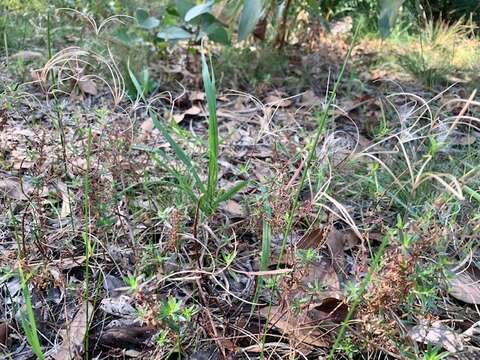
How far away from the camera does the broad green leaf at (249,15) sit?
185 cm

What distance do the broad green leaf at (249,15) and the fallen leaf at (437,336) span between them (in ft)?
4.06

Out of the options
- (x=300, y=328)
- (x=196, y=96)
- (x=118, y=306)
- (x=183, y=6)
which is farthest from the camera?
(x=183, y=6)

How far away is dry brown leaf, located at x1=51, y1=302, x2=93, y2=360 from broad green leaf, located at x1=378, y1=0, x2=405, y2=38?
1417mm

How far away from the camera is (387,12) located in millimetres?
1907

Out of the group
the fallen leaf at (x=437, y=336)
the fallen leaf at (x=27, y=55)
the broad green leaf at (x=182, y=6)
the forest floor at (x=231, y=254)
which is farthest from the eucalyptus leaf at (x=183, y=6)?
the fallen leaf at (x=437, y=336)

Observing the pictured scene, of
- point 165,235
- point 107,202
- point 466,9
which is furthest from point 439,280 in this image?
point 466,9

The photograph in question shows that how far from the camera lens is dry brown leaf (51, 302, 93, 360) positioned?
89 centimetres

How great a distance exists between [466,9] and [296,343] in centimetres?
313

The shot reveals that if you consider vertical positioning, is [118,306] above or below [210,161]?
below

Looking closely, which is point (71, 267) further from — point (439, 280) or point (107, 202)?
point (439, 280)

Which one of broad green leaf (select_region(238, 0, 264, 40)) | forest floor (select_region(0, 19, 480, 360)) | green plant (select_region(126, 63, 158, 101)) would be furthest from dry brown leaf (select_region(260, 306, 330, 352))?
broad green leaf (select_region(238, 0, 264, 40))

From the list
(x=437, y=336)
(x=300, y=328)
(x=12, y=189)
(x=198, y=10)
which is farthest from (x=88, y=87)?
(x=437, y=336)

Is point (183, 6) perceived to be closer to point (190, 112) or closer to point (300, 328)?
point (190, 112)

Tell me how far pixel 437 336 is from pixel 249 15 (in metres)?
1.27
